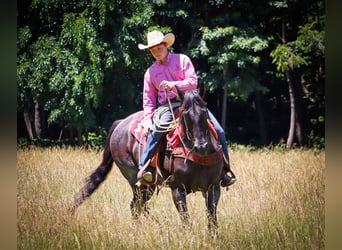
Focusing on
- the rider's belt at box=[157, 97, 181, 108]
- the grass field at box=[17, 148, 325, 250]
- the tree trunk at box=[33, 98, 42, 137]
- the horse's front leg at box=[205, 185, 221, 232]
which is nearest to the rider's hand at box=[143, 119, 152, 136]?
the rider's belt at box=[157, 97, 181, 108]

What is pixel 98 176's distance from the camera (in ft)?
18.9

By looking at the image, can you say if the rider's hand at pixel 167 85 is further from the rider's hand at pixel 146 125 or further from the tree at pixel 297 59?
the tree at pixel 297 59

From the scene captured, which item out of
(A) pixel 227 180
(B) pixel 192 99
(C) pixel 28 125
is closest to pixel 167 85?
(B) pixel 192 99

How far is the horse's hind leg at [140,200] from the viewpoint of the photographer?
5207 millimetres

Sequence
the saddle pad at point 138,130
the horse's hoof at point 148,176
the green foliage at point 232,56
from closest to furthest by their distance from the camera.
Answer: the horse's hoof at point 148,176 → the green foliage at point 232,56 → the saddle pad at point 138,130

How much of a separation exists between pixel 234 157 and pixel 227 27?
121cm

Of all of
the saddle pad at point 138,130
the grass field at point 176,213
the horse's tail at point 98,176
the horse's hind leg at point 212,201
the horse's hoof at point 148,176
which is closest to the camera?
the grass field at point 176,213

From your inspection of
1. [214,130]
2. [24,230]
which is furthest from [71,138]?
[214,130]

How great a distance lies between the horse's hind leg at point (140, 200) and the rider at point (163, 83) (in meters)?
0.21

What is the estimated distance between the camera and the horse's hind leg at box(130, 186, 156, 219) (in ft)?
17.1

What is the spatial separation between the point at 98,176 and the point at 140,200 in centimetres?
80

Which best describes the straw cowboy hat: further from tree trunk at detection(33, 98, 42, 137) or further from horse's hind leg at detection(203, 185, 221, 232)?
horse's hind leg at detection(203, 185, 221, 232)

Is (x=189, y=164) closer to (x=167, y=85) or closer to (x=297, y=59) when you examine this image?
(x=167, y=85)

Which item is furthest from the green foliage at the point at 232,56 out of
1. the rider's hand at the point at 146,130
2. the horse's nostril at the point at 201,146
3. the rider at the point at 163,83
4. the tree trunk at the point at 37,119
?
the tree trunk at the point at 37,119
